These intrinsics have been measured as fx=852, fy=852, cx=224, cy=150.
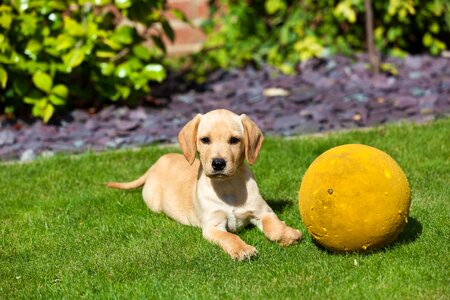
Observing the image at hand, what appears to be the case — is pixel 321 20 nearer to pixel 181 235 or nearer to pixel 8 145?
pixel 8 145

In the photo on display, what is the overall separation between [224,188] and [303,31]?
5354 mm

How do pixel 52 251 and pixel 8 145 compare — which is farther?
pixel 8 145

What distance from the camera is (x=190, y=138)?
18.2 feet

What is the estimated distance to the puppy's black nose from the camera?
530 centimetres

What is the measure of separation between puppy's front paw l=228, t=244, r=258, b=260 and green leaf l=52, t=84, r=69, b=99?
13.1ft

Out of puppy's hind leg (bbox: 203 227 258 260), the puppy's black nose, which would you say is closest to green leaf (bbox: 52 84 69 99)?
puppy's hind leg (bbox: 203 227 258 260)

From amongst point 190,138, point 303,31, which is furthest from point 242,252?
point 303,31

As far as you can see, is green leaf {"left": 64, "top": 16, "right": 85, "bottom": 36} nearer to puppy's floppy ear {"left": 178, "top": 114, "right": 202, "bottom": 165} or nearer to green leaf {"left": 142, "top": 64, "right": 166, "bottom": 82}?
green leaf {"left": 142, "top": 64, "right": 166, "bottom": 82}

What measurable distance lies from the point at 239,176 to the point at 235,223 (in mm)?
313

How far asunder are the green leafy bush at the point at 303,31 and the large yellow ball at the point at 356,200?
551 cm

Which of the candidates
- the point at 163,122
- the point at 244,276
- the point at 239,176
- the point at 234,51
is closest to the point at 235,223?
the point at 239,176

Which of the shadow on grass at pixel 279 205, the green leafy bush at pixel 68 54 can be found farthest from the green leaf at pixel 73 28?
the shadow on grass at pixel 279 205

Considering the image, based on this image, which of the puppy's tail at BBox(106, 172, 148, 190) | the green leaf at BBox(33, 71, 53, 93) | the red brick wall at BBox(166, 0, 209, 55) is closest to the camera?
the puppy's tail at BBox(106, 172, 148, 190)

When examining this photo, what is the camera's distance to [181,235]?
18.4 ft
